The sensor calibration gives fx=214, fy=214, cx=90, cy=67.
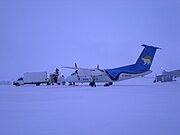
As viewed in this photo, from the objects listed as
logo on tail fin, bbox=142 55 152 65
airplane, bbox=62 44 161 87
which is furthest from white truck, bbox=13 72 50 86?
logo on tail fin, bbox=142 55 152 65

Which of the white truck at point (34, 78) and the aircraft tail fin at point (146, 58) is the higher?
the aircraft tail fin at point (146, 58)

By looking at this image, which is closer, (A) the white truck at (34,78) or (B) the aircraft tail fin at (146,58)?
(B) the aircraft tail fin at (146,58)

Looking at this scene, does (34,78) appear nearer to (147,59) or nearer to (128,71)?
(128,71)

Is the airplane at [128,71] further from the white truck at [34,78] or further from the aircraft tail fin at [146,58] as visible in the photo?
the white truck at [34,78]

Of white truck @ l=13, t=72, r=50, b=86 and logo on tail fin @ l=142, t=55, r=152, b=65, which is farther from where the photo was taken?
white truck @ l=13, t=72, r=50, b=86

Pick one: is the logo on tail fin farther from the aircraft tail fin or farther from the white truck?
the white truck

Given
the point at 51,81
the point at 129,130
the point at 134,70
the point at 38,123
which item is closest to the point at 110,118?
the point at 129,130

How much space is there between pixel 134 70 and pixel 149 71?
6.37 feet

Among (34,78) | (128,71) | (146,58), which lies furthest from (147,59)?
(34,78)

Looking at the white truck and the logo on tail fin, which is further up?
the logo on tail fin

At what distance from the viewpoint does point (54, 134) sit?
15.5 feet

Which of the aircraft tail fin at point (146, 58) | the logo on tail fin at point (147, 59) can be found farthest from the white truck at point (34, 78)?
the logo on tail fin at point (147, 59)

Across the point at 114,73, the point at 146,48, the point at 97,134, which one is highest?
the point at 146,48

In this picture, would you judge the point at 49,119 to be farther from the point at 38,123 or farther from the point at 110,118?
the point at 110,118
